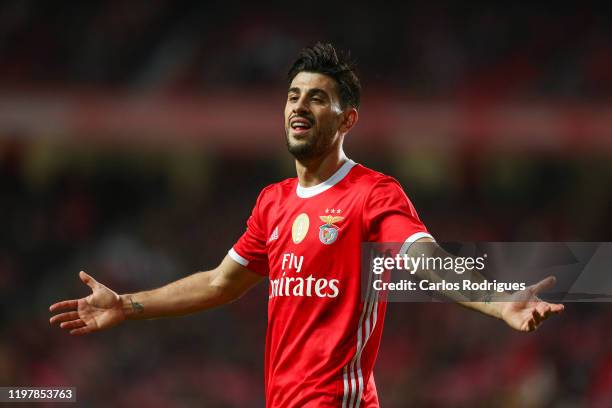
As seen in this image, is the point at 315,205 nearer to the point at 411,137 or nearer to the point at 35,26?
the point at 411,137

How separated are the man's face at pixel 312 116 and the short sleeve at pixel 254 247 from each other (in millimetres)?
364

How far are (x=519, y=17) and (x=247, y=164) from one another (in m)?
3.55

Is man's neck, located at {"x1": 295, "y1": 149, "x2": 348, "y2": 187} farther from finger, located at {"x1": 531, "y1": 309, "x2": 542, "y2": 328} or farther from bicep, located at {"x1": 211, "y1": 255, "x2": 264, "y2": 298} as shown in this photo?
finger, located at {"x1": 531, "y1": 309, "x2": 542, "y2": 328}

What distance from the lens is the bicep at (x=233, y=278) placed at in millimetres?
4051

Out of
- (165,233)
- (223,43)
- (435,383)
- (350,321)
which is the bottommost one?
(350,321)

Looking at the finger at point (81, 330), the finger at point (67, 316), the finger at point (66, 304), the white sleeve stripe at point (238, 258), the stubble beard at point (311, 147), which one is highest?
the stubble beard at point (311, 147)

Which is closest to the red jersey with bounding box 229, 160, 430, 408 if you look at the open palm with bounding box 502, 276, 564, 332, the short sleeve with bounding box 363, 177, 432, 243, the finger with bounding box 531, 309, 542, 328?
the short sleeve with bounding box 363, 177, 432, 243

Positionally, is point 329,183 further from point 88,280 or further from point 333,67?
point 88,280

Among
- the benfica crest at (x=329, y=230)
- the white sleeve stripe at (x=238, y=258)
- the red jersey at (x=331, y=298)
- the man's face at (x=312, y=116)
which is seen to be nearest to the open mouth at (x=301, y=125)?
the man's face at (x=312, y=116)

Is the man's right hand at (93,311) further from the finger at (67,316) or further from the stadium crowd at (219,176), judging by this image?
the stadium crowd at (219,176)

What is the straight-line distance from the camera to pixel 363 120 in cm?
1035

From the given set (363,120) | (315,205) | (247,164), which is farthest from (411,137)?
(315,205)

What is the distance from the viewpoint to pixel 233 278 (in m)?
4.07

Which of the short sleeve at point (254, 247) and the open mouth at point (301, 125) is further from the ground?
the open mouth at point (301, 125)
